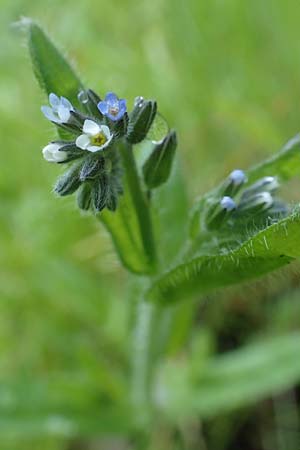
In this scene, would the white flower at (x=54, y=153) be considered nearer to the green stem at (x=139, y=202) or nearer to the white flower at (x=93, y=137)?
the white flower at (x=93, y=137)

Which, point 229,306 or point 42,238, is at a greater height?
point 42,238

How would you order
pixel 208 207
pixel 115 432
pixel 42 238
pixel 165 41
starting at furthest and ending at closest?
pixel 165 41 < pixel 42 238 < pixel 115 432 < pixel 208 207

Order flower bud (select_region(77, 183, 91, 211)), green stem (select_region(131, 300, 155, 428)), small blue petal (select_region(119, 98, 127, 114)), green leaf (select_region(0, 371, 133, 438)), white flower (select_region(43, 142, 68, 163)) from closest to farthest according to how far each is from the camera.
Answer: small blue petal (select_region(119, 98, 127, 114)), white flower (select_region(43, 142, 68, 163)), flower bud (select_region(77, 183, 91, 211)), green stem (select_region(131, 300, 155, 428)), green leaf (select_region(0, 371, 133, 438))

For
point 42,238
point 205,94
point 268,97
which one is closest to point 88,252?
point 42,238

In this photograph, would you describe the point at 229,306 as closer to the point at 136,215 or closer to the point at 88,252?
the point at 88,252

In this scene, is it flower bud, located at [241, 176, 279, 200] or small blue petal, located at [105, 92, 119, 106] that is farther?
flower bud, located at [241, 176, 279, 200]

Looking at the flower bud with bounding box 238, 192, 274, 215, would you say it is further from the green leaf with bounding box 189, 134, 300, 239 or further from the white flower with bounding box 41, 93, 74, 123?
the white flower with bounding box 41, 93, 74, 123

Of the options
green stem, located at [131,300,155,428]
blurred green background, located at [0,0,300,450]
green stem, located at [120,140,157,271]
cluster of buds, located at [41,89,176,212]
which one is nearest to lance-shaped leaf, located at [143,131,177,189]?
green stem, located at [120,140,157,271]
